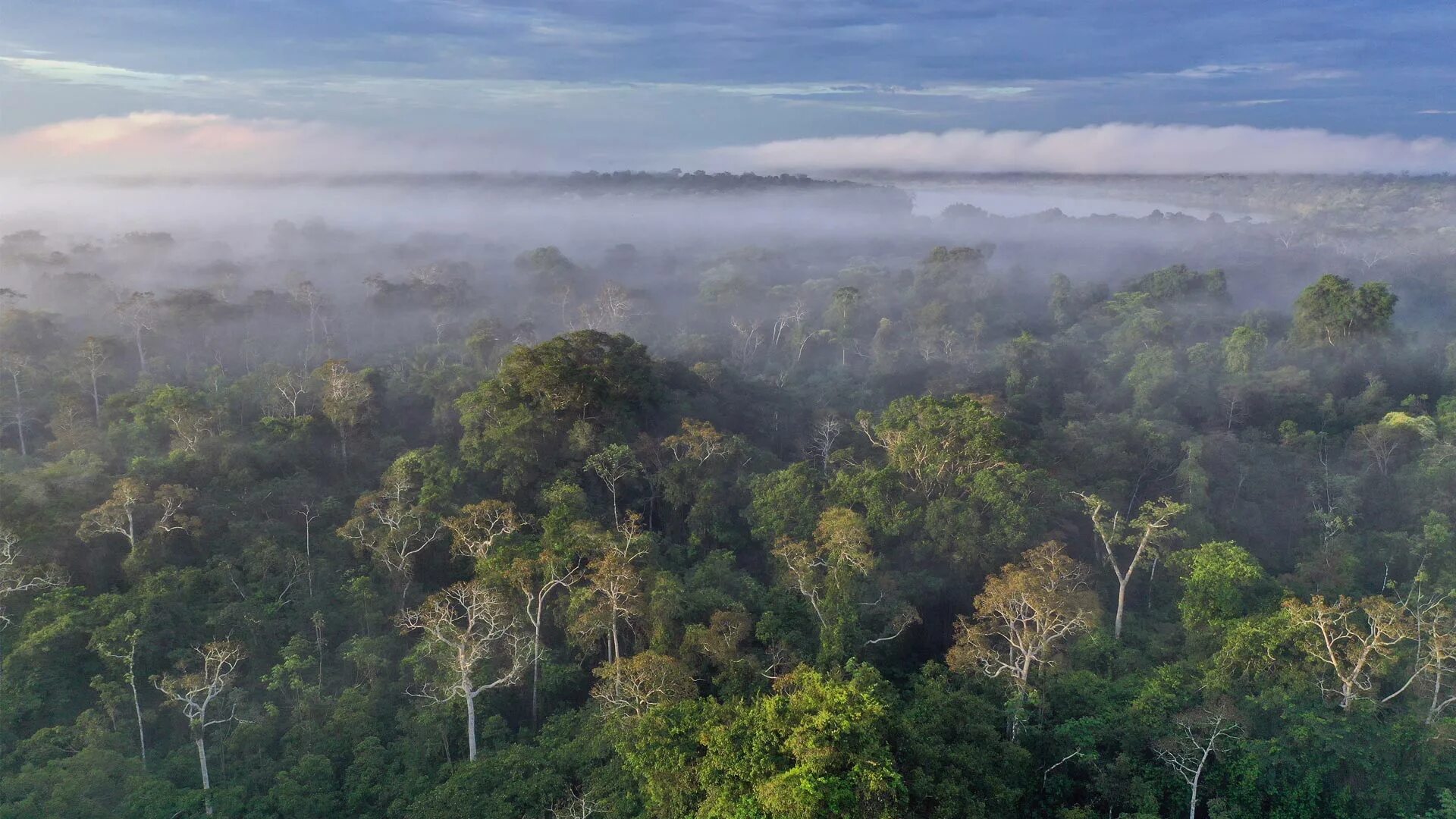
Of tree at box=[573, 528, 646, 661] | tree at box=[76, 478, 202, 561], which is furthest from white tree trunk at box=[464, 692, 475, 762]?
tree at box=[76, 478, 202, 561]

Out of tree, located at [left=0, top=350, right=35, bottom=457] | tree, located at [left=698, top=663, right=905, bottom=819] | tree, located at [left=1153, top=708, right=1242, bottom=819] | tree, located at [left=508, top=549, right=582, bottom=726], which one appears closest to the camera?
tree, located at [left=698, top=663, right=905, bottom=819]

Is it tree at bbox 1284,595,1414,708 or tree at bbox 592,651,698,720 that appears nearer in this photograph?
tree at bbox 1284,595,1414,708

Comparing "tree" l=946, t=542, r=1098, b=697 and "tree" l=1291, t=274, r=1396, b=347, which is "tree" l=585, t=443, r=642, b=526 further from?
"tree" l=1291, t=274, r=1396, b=347

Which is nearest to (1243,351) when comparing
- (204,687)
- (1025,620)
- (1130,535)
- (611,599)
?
(1130,535)

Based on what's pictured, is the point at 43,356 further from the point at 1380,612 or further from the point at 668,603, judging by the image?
the point at 1380,612

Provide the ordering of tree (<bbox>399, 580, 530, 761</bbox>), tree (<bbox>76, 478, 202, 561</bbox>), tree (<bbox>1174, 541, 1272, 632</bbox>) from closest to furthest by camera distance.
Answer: tree (<bbox>399, 580, 530, 761</bbox>)
tree (<bbox>1174, 541, 1272, 632</bbox>)
tree (<bbox>76, 478, 202, 561</bbox>)

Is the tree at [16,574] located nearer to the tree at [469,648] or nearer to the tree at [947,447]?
the tree at [469,648]

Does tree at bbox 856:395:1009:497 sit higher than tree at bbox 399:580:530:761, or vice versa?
tree at bbox 856:395:1009:497
